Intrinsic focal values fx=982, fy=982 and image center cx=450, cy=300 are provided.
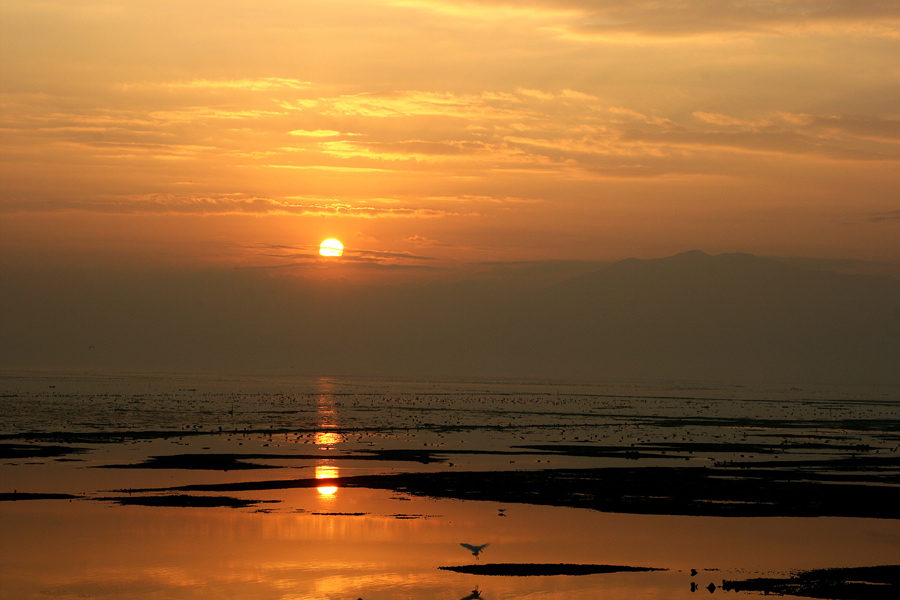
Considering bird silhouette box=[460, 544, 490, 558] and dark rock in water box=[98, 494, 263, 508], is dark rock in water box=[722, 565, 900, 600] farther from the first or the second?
dark rock in water box=[98, 494, 263, 508]

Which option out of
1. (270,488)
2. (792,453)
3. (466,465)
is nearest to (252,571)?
(270,488)

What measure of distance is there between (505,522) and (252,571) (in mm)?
9063

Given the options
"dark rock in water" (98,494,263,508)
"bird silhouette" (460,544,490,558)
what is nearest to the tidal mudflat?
"dark rock in water" (98,494,263,508)

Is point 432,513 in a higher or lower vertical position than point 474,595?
higher

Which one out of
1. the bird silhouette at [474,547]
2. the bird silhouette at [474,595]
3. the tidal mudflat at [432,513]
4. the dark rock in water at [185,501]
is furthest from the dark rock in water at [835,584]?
the dark rock in water at [185,501]

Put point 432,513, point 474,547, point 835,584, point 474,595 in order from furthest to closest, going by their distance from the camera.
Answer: point 432,513, point 474,547, point 835,584, point 474,595

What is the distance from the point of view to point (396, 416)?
267ft

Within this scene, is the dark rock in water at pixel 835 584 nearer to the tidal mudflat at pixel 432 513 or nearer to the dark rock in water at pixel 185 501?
the tidal mudflat at pixel 432 513

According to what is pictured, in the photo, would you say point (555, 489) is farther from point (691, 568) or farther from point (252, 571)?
point (252, 571)

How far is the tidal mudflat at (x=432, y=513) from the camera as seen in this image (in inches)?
888

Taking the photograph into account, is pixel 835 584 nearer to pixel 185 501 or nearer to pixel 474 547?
pixel 474 547

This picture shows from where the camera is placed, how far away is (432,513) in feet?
102

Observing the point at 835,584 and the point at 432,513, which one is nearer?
the point at 835,584

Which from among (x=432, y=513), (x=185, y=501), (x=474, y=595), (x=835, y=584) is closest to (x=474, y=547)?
(x=474, y=595)
